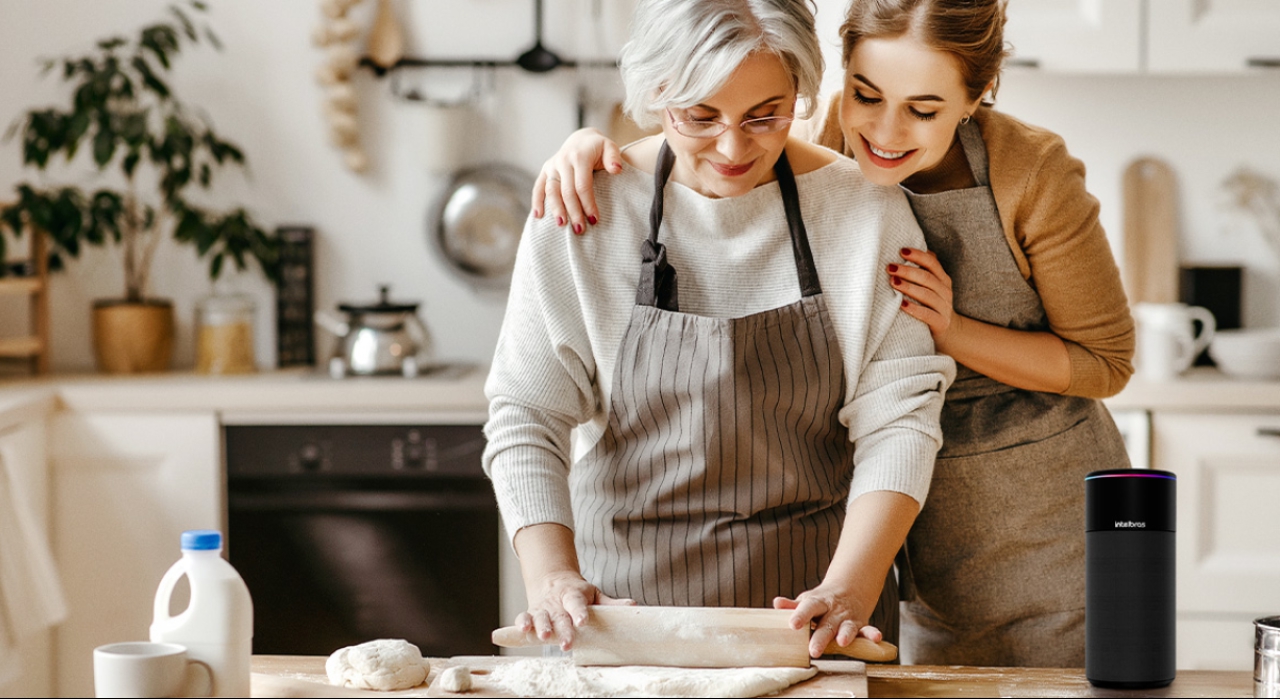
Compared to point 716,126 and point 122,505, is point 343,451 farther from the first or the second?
point 716,126

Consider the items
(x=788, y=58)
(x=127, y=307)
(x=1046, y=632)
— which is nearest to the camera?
(x=788, y=58)

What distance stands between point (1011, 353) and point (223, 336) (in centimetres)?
186

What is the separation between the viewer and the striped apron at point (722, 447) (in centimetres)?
121

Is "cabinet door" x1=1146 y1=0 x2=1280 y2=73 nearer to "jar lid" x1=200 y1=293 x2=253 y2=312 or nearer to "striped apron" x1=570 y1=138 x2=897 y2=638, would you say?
"striped apron" x1=570 y1=138 x2=897 y2=638

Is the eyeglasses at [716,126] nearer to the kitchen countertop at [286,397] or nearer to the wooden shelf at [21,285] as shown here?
the kitchen countertop at [286,397]

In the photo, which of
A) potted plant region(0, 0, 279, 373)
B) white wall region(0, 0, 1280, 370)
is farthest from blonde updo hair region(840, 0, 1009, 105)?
potted plant region(0, 0, 279, 373)

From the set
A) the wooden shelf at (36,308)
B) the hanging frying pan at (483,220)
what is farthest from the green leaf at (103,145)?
the hanging frying pan at (483,220)

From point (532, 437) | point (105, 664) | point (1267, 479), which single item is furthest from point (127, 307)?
point (1267, 479)

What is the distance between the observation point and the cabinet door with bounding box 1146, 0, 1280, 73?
8.03 feet

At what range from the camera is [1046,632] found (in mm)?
1413

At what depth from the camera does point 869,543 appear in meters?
1.15

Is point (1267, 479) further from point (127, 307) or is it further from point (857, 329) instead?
point (127, 307)

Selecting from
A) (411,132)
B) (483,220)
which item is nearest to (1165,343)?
(483,220)

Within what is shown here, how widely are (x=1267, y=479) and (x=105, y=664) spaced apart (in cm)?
218
